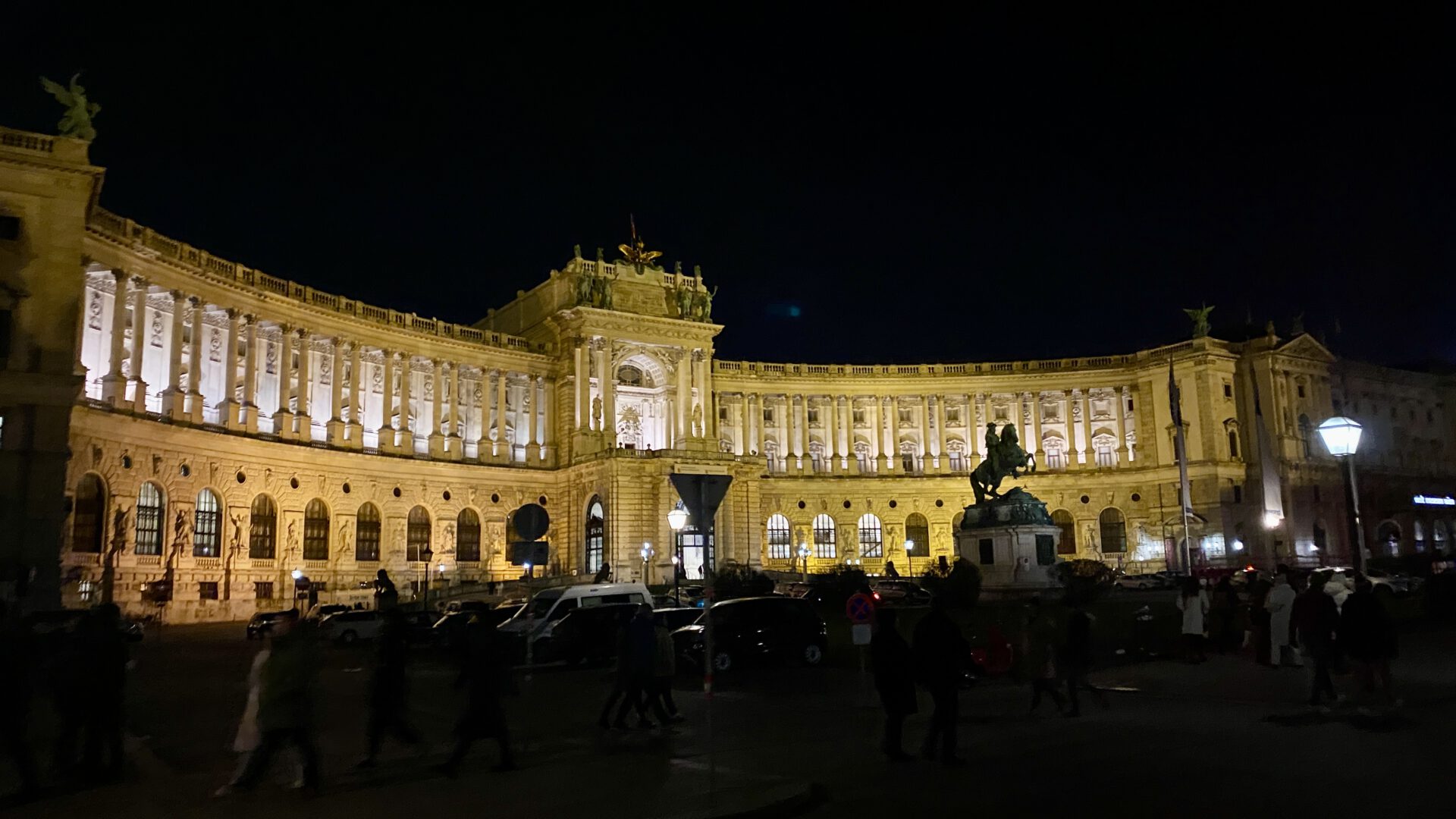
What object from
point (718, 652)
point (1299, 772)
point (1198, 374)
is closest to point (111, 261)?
point (718, 652)

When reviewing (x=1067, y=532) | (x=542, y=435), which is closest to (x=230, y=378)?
(x=542, y=435)

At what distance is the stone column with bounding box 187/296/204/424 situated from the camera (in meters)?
54.2

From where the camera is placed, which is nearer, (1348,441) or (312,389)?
(1348,441)

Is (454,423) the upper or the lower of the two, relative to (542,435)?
upper

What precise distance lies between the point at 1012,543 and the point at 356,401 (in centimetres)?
4157

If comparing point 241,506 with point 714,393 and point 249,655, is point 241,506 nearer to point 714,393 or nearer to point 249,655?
point 249,655

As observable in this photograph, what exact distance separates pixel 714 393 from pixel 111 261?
1782 inches

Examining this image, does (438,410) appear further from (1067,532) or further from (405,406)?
(1067,532)

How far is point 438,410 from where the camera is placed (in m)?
70.4

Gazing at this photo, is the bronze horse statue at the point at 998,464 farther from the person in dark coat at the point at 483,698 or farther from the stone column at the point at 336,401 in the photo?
the stone column at the point at 336,401

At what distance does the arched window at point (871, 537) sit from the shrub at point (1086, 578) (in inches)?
986

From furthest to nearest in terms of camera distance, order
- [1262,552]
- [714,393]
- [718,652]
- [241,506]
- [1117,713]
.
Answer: [714,393]
[1262,552]
[241,506]
[718,652]
[1117,713]

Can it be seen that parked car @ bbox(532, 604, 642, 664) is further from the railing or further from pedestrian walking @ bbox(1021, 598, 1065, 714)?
the railing

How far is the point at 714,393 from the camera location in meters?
85.2
